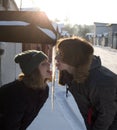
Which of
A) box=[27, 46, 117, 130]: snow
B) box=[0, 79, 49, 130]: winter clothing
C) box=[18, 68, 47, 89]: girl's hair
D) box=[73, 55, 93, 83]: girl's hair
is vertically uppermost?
box=[73, 55, 93, 83]: girl's hair

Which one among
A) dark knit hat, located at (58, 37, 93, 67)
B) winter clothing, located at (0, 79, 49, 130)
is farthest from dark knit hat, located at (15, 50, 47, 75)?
dark knit hat, located at (58, 37, 93, 67)

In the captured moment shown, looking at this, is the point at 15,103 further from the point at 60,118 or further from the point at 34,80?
the point at 60,118

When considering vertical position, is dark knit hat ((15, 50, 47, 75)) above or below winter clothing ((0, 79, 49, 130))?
above

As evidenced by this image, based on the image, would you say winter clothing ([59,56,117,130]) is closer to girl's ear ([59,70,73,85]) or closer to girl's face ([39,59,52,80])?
girl's ear ([59,70,73,85])

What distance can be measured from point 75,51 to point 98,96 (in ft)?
1.50

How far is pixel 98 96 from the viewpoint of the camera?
3.62 meters

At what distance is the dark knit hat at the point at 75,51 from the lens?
139 inches

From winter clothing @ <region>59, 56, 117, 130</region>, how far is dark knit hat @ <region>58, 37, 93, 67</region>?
15 cm

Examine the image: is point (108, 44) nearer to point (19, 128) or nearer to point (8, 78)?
point (8, 78)

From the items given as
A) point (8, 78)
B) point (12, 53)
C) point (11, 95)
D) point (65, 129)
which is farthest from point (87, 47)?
point (12, 53)

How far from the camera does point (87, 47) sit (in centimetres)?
356

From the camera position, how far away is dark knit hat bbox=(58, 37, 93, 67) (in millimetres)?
3533

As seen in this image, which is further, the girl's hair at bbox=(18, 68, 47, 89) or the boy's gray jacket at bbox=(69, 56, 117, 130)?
the girl's hair at bbox=(18, 68, 47, 89)

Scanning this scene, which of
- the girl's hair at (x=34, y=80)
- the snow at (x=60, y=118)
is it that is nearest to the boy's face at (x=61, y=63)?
the girl's hair at (x=34, y=80)
